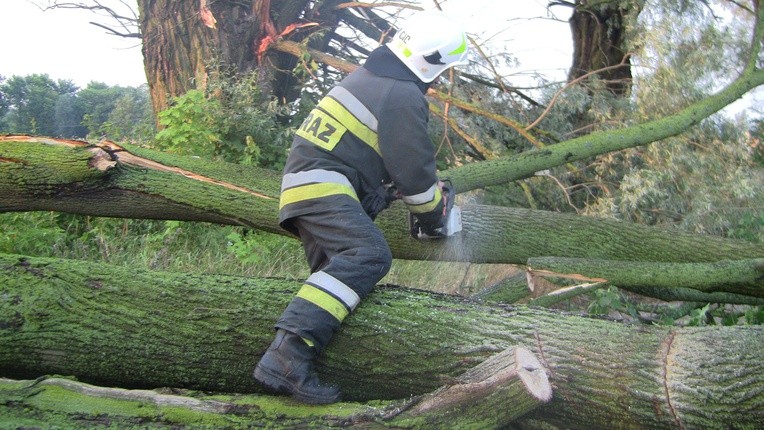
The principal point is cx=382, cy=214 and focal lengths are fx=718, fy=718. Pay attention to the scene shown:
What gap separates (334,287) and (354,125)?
713 millimetres

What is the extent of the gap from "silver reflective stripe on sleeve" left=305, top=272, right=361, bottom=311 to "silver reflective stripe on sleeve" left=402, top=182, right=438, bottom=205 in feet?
2.03

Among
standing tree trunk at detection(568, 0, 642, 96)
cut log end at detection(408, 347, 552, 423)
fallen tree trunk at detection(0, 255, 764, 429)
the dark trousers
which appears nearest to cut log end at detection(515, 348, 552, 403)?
cut log end at detection(408, 347, 552, 423)

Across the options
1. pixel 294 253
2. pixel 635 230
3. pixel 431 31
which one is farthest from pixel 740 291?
pixel 294 253

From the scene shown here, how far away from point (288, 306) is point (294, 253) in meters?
4.64

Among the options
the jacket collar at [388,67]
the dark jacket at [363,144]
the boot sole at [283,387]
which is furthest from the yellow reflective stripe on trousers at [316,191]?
the boot sole at [283,387]

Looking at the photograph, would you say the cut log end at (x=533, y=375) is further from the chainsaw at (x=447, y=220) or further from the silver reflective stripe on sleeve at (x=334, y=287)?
the chainsaw at (x=447, y=220)

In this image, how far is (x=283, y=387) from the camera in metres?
2.61

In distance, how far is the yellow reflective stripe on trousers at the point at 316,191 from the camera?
2.94 m

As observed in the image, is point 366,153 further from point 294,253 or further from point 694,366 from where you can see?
point 294,253

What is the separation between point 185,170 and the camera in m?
4.48

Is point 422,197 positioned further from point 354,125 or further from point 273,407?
point 273,407

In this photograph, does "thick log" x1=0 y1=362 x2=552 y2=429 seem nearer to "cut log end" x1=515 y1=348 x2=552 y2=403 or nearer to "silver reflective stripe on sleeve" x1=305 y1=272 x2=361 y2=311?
"cut log end" x1=515 y1=348 x2=552 y2=403

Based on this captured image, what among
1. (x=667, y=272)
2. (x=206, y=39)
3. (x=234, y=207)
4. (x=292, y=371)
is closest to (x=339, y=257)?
(x=292, y=371)

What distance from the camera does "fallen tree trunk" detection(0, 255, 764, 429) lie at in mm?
2662
